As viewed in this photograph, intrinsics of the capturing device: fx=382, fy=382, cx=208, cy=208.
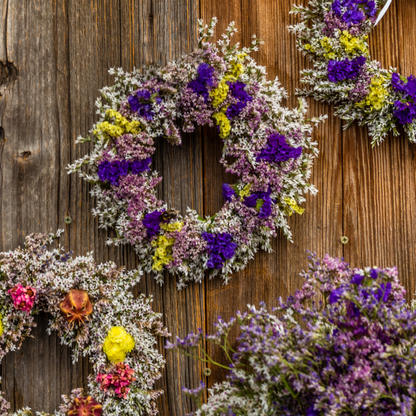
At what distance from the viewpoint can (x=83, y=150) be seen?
1819 millimetres

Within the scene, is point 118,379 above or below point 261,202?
below

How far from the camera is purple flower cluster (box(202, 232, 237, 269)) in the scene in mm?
1716

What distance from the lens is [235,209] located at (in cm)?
175

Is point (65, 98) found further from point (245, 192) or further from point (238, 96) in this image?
point (245, 192)

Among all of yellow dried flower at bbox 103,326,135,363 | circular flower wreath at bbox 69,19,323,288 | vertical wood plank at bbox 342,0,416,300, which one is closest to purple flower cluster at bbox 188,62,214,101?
circular flower wreath at bbox 69,19,323,288

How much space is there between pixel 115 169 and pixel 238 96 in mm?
632

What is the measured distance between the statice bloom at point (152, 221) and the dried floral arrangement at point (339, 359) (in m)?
0.51

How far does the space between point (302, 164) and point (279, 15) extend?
75 cm

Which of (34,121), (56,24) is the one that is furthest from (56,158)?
(56,24)

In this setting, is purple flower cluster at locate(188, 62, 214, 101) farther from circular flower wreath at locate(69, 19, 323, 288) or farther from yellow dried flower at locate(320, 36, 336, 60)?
yellow dried flower at locate(320, 36, 336, 60)

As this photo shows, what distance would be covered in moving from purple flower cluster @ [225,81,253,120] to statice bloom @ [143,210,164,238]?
0.57 m

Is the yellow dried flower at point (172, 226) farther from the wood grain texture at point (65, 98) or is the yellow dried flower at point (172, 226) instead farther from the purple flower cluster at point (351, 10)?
the purple flower cluster at point (351, 10)

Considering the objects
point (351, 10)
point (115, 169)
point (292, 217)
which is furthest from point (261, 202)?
point (351, 10)

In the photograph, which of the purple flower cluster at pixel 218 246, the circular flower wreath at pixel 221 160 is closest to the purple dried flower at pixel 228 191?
the circular flower wreath at pixel 221 160
